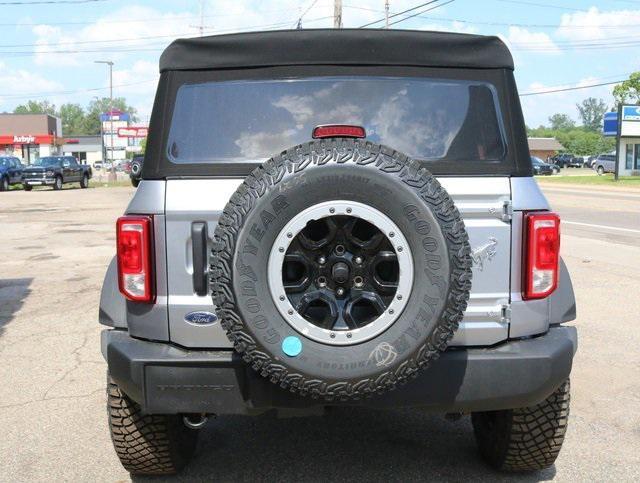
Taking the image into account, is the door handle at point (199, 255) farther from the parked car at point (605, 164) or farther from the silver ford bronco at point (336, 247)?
the parked car at point (605, 164)

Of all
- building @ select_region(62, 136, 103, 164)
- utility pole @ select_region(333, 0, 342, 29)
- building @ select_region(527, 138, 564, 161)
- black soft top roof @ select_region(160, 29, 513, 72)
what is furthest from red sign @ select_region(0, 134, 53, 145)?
black soft top roof @ select_region(160, 29, 513, 72)

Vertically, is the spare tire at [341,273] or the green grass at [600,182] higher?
the spare tire at [341,273]

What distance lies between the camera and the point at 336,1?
32969 mm

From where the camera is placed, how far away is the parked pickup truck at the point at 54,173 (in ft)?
123

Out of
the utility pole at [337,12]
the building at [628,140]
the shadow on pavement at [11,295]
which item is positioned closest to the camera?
the shadow on pavement at [11,295]

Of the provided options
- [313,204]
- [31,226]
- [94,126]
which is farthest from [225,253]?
[94,126]

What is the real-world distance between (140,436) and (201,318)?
77 centimetres

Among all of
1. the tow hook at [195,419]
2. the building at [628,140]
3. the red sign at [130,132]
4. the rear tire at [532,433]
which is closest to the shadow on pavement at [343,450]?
the rear tire at [532,433]

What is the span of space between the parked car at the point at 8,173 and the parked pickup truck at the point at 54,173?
0.79 m

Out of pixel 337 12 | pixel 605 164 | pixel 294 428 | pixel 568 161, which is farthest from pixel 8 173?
pixel 568 161

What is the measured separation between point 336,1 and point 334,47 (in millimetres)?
31153

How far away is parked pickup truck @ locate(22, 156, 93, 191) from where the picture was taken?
123 ft

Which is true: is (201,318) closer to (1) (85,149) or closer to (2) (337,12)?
(2) (337,12)

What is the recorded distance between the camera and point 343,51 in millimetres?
3318
